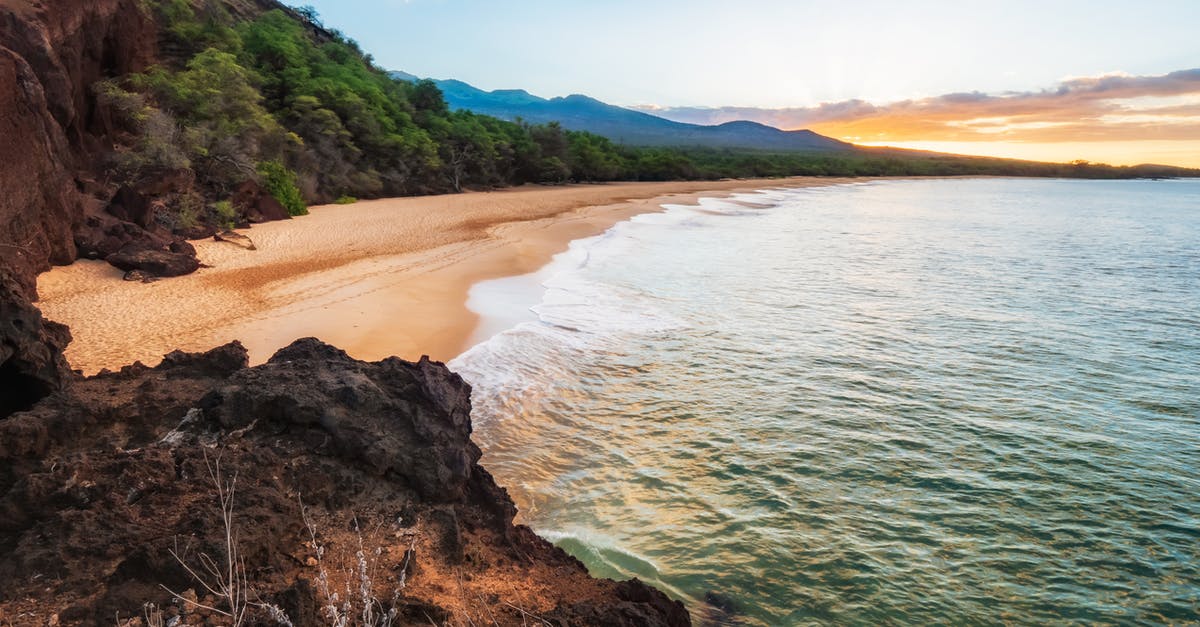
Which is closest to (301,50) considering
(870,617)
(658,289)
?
(658,289)

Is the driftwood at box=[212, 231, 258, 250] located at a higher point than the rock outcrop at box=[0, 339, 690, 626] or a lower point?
higher

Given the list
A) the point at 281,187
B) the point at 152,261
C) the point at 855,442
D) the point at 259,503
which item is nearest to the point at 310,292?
the point at 152,261

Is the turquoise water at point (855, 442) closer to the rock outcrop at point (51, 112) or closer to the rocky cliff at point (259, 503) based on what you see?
the rocky cliff at point (259, 503)

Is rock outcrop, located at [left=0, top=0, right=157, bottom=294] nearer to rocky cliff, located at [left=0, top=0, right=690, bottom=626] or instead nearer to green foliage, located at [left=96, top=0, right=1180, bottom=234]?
green foliage, located at [left=96, top=0, right=1180, bottom=234]

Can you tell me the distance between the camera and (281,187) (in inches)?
819

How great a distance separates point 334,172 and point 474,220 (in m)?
7.81

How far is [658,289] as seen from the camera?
14.9 meters

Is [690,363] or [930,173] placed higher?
[930,173]

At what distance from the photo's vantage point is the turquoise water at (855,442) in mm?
4914

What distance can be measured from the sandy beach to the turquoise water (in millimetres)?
1251

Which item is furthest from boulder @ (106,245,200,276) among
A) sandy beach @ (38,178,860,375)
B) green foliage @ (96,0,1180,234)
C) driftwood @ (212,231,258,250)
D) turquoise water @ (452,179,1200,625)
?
turquoise water @ (452,179,1200,625)

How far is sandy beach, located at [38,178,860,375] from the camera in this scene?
859 centimetres

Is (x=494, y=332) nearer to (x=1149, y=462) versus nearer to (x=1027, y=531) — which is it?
(x=1027, y=531)

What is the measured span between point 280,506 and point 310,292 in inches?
353
